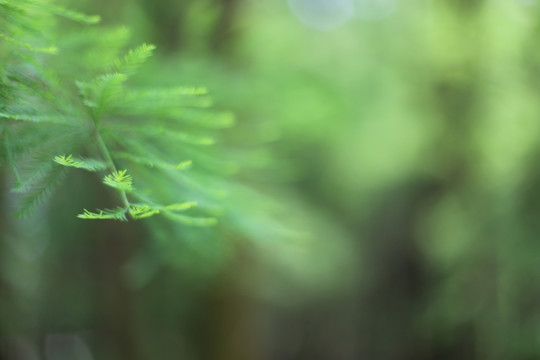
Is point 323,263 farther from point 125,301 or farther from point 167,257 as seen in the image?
point 167,257

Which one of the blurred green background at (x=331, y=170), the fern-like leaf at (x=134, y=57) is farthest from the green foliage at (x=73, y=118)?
the blurred green background at (x=331, y=170)

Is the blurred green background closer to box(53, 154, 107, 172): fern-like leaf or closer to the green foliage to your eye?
the green foliage

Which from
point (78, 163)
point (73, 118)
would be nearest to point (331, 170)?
point (73, 118)

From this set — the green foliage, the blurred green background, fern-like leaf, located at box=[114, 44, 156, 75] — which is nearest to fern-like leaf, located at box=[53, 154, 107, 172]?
the green foliage

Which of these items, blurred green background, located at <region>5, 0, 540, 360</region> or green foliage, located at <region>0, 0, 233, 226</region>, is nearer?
green foliage, located at <region>0, 0, 233, 226</region>

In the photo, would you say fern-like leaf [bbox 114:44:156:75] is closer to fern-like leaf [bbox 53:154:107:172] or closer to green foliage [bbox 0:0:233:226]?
green foliage [bbox 0:0:233:226]

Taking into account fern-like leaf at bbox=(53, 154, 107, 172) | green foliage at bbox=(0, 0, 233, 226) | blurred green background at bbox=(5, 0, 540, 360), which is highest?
blurred green background at bbox=(5, 0, 540, 360)

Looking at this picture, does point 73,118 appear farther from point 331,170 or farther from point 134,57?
point 331,170

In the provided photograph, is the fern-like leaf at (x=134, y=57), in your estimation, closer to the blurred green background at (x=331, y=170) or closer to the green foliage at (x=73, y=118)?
the green foliage at (x=73, y=118)

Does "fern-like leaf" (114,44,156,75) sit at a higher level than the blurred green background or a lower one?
lower

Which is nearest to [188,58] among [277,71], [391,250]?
[277,71]
